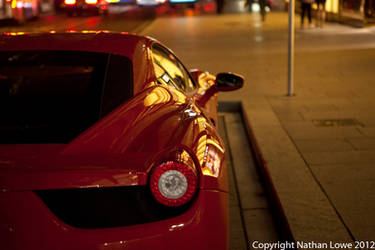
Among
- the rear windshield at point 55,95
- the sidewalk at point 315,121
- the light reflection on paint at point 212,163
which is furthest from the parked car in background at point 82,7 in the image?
the light reflection on paint at point 212,163

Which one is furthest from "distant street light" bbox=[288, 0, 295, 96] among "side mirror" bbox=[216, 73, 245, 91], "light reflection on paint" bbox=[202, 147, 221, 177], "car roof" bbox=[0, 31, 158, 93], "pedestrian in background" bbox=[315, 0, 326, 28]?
"pedestrian in background" bbox=[315, 0, 326, 28]

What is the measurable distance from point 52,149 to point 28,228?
0.41m

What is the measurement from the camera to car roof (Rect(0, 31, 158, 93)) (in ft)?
11.5

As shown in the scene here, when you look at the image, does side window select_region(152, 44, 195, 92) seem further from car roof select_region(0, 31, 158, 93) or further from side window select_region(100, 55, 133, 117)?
side window select_region(100, 55, 133, 117)

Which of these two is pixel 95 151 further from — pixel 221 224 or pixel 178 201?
pixel 221 224

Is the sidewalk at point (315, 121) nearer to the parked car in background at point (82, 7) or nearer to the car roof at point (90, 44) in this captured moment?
the car roof at point (90, 44)

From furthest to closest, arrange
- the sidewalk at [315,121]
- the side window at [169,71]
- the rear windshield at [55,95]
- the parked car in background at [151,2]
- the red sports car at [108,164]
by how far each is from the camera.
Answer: the parked car in background at [151,2]
the sidewalk at [315,121]
the side window at [169,71]
the rear windshield at [55,95]
the red sports car at [108,164]

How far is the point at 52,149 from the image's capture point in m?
2.55

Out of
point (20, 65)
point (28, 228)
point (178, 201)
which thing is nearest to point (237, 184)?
point (20, 65)

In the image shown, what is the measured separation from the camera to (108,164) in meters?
2.42

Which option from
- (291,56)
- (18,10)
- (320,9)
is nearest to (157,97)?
(291,56)

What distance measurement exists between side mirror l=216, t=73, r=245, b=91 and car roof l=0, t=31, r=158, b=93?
102 cm

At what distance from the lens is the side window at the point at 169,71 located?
390 centimetres

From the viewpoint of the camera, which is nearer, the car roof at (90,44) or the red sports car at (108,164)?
the red sports car at (108,164)
